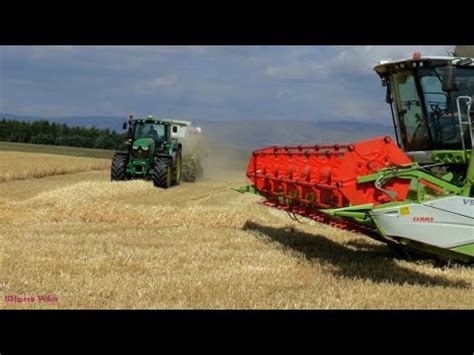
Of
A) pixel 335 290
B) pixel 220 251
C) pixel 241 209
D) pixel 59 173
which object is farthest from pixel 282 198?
pixel 59 173

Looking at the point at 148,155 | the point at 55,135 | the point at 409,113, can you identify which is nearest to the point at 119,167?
the point at 148,155

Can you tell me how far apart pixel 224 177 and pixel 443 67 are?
17.4 m

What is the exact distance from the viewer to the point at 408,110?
290 inches

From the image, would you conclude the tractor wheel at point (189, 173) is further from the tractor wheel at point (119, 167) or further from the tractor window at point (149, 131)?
the tractor wheel at point (119, 167)

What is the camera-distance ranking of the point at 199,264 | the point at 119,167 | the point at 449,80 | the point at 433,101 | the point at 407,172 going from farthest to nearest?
the point at 119,167
the point at 433,101
the point at 199,264
the point at 449,80
the point at 407,172

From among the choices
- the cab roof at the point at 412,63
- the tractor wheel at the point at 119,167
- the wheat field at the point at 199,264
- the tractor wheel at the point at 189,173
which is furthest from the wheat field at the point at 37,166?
the cab roof at the point at 412,63

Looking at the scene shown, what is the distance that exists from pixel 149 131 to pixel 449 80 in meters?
11.6

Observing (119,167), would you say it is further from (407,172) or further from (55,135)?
(55,135)

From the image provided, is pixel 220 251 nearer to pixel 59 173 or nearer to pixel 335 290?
pixel 335 290

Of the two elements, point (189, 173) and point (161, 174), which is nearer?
point (161, 174)

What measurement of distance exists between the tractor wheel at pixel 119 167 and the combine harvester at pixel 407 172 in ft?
26.9

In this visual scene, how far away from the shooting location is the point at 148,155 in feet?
52.5

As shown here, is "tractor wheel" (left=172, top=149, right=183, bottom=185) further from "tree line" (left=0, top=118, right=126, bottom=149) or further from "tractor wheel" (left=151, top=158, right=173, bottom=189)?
"tree line" (left=0, top=118, right=126, bottom=149)

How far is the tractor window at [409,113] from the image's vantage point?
7.06 meters
